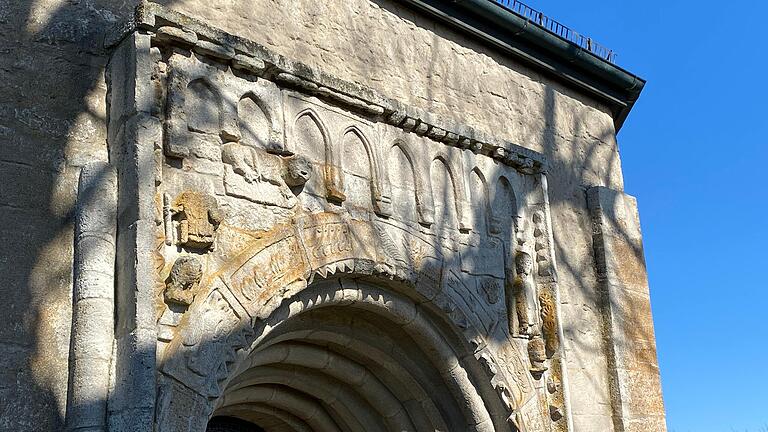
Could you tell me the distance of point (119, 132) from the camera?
4.07 metres

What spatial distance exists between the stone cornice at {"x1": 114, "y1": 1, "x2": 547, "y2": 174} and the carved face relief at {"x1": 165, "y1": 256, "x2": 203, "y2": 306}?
981mm

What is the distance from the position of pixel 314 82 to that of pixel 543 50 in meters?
2.39

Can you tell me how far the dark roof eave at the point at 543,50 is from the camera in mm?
6094

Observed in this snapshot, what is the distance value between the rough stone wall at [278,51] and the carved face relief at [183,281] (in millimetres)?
410

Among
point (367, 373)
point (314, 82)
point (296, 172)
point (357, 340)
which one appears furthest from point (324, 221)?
point (367, 373)

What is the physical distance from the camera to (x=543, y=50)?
6.67 meters

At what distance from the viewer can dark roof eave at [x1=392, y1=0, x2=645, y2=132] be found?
6094mm


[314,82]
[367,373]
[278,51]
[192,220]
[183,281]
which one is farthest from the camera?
[367,373]

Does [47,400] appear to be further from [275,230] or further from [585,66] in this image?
[585,66]

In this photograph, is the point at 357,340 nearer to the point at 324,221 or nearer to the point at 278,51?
the point at 324,221

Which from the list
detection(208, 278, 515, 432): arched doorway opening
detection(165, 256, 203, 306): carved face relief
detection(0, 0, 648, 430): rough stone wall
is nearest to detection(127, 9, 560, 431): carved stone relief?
detection(165, 256, 203, 306): carved face relief

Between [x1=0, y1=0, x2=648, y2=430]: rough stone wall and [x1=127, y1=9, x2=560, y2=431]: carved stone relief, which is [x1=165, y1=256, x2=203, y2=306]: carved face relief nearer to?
[x1=127, y1=9, x2=560, y2=431]: carved stone relief

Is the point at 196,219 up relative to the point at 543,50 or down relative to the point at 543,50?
down

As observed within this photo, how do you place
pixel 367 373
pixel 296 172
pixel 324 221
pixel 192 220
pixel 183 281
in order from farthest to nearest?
pixel 367 373 < pixel 324 221 < pixel 296 172 < pixel 192 220 < pixel 183 281
